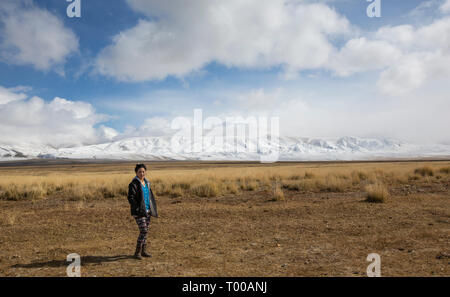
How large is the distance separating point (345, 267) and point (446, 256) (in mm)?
2199

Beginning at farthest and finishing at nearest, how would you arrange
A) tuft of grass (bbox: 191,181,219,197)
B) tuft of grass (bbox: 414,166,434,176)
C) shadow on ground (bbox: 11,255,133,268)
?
tuft of grass (bbox: 414,166,434,176) < tuft of grass (bbox: 191,181,219,197) < shadow on ground (bbox: 11,255,133,268)

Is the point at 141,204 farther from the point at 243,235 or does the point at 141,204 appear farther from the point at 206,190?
the point at 206,190

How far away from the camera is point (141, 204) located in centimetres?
590

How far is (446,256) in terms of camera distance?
18.8ft

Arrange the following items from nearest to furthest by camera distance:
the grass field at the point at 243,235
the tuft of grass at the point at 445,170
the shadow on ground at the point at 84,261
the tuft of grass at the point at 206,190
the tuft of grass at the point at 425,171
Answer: the grass field at the point at 243,235, the shadow on ground at the point at 84,261, the tuft of grass at the point at 206,190, the tuft of grass at the point at 425,171, the tuft of grass at the point at 445,170

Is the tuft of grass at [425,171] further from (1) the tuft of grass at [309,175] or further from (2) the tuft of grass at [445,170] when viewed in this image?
(1) the tuft of grass at [309,175]

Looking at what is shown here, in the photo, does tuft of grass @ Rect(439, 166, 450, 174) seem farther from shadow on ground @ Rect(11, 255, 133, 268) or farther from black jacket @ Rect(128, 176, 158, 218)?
shadow on ground @ Rect(11, 255, 133, 268)

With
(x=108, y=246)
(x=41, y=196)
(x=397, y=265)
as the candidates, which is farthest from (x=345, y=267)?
(x=41, y=196)

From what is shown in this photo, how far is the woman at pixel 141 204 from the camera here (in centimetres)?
588

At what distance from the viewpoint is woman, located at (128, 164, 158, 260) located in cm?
588

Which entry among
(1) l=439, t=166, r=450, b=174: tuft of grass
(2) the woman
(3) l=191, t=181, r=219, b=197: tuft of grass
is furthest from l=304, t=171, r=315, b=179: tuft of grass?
(2) the woman

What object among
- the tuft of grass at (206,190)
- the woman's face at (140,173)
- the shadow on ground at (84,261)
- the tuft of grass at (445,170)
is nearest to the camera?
Result: the shadow on ground at (84,261)

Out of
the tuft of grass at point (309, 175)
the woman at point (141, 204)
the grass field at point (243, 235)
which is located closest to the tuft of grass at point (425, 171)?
the tuft of grass at point (309, 175)

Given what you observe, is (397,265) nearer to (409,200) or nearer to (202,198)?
(409,200)
